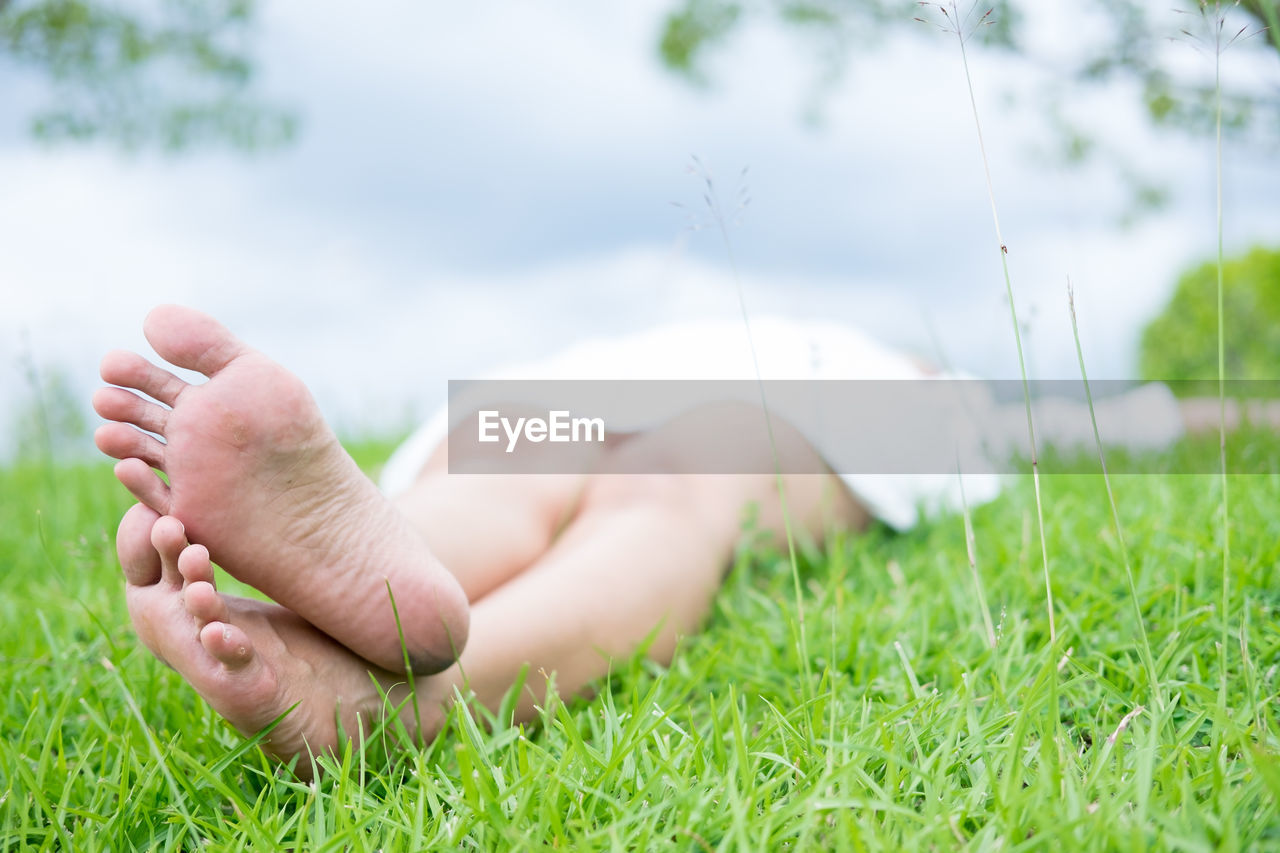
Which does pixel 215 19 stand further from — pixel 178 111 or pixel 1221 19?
pixel 1221 19

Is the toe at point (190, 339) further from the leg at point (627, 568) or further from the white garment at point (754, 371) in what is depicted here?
the white garment at point (754, 371)

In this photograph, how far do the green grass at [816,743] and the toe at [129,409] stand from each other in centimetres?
30

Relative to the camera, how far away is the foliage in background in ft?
20.2

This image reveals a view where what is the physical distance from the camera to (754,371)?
1.85m

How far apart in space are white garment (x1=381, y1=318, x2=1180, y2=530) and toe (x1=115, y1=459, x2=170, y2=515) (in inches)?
33.1

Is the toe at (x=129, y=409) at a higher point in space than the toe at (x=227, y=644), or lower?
higher

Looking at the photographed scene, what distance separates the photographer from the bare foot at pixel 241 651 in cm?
86

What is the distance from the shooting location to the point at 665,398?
1744 mm

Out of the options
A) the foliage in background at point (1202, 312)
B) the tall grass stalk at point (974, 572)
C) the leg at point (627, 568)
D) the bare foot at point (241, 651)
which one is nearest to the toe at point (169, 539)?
the bare foot at point (241, 651)

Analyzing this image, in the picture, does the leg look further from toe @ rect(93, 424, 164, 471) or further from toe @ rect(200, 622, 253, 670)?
toe @ rect(93, 424, 164, 471)

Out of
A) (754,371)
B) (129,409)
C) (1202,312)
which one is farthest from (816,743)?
(1202,312)

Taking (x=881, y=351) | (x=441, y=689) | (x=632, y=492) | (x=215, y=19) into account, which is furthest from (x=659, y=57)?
(x=441, y=689)

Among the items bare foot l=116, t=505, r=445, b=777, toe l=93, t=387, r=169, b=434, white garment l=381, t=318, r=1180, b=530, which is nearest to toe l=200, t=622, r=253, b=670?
bare foot l=116, t=505, r=445, b=777

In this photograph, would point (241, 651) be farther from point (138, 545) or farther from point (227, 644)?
point (138, 545)
